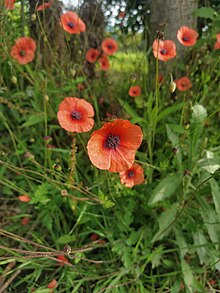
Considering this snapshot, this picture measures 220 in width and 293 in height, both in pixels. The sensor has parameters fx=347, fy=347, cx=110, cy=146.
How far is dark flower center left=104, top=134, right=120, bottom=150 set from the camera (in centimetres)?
104

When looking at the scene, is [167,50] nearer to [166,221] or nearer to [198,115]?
[198,115]

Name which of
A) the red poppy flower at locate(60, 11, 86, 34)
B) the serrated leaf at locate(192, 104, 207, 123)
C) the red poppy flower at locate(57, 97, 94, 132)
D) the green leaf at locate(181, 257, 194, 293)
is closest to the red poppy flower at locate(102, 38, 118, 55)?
the red poppy flower at locate(60, 11, 86, 34)

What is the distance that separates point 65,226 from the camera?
152 centimetres

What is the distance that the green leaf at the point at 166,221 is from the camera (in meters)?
1.33

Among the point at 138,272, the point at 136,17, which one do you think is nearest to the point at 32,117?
the point at 138,272

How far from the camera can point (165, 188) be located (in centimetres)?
133

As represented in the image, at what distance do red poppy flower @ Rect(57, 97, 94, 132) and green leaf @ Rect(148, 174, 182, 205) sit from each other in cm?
37

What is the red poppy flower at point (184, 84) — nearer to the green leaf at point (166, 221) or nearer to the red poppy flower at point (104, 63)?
the red poppy flower at point (104, 63)

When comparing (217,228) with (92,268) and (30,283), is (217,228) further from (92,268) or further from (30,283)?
(30,283)

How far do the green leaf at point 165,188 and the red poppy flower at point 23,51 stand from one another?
2.68 ft

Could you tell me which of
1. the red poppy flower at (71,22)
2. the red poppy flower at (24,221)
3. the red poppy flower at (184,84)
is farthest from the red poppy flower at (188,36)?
the red poppy flower at (24,221)

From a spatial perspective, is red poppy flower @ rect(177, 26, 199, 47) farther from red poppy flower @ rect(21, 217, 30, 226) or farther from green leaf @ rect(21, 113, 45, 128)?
red poppy flower @ rect(21, 217, 30, 226)

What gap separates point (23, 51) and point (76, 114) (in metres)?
0.57

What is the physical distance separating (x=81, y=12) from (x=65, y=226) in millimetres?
1251
